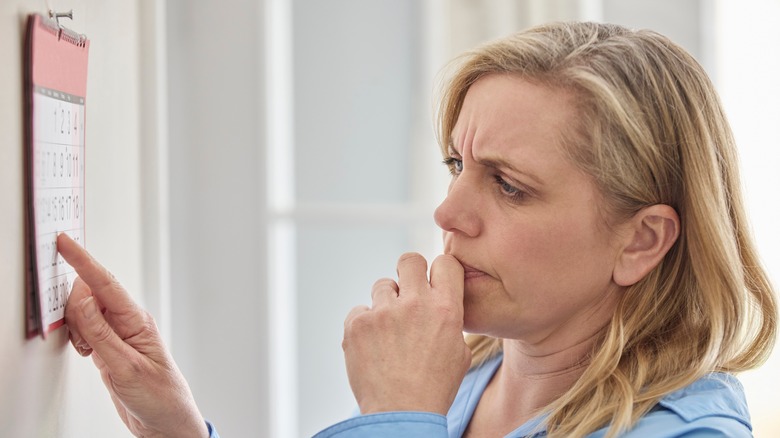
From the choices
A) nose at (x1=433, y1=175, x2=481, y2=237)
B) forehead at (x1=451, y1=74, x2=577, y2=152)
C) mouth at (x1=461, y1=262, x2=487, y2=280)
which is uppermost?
forehead at (x1=451, y1=74, x2=577, y2=152)

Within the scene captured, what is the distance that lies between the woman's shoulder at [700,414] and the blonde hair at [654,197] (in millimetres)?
14

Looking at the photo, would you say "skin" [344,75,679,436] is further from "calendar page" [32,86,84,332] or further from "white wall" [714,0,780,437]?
"white wall" [714,0,780,437]

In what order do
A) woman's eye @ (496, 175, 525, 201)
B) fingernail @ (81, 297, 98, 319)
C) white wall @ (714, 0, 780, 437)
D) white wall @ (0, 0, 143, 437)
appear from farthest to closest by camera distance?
1. white wall @ (714, 0, 780, 437)
2. woman's eye @ (496, 175, 525, 201)
3. fingernail @ (81, 297, 98, 319)
4. white wall @ (0, 0, 143, 437)

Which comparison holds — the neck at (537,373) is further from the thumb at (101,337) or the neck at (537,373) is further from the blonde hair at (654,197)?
the thumb at (101,337)

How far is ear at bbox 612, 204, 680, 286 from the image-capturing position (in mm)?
1074

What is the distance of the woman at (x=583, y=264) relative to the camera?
1.02 meters

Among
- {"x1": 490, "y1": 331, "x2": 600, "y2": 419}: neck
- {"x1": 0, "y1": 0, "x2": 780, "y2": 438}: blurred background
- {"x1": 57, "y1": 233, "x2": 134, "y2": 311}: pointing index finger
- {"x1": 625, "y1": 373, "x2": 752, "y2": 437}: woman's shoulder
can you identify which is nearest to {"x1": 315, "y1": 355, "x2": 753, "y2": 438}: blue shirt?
{"x1": 625, "y1": 373, "x2": 752, "y2": 437}: woman's shoulder

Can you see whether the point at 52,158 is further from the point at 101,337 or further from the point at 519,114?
the point at 519,114

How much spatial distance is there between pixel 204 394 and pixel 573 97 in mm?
1227

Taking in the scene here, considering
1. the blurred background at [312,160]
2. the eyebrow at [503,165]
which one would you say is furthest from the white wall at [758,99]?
the eyebrow at [503,165]

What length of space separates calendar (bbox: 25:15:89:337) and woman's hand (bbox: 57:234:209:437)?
0.03 metres

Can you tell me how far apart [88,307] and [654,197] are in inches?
27.7

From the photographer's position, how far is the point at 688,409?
3.23 ft

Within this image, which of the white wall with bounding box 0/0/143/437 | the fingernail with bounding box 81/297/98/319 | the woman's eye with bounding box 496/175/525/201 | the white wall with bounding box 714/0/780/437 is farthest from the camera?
the white wall with bounding box 714/0/780/437
